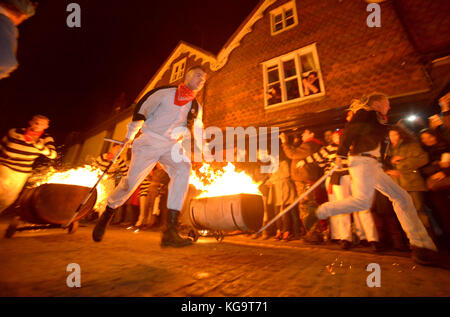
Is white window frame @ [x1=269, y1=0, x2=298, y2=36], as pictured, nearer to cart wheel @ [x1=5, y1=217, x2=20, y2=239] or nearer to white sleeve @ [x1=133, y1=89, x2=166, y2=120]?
white sleeve @ [x1=133, y1=89, x2=166, y2=120]

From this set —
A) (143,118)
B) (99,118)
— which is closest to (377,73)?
(143,118)

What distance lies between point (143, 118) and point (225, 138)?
601 centimetres

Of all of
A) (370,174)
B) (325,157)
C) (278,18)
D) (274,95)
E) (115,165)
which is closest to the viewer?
(370,174)

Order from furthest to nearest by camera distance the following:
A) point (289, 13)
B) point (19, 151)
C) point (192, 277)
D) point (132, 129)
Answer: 1. point (289, 13)
2. point (19, 151)
3. point (132, 129)
4. point (192, 277)

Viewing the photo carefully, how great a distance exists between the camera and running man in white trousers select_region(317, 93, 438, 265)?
2574 mm

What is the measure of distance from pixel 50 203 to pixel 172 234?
6.81 ft

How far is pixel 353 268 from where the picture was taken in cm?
203

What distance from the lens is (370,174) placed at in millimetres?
2746

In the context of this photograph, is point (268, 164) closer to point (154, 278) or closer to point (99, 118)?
point (154, 278)

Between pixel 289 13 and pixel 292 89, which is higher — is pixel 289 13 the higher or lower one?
the higher one

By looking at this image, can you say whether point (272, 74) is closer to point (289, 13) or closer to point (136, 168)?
point (289, 13)

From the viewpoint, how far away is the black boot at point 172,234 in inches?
112

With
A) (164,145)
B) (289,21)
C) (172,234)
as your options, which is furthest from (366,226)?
(289,21)

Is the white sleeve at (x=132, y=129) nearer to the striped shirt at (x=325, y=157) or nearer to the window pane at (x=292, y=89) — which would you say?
the striped shirt at (x=325, y=157)
